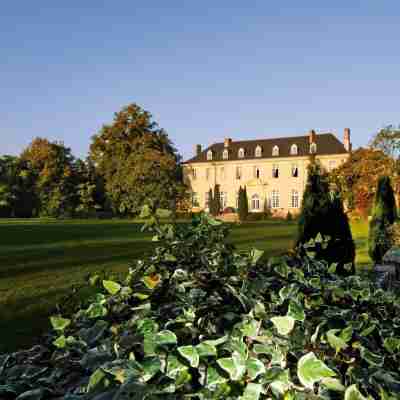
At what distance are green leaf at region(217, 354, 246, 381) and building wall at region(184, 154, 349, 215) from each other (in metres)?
46.3

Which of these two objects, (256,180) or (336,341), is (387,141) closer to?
(336,341)

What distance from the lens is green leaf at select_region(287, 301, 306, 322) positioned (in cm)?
124

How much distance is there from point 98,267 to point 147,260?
823cm

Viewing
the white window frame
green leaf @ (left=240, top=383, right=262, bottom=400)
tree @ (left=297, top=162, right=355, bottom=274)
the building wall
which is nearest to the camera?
green leaf @ (left=240, top=383, right=262, bottom=400)

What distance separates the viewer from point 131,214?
38.2 meters

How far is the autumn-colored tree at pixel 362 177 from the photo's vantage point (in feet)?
54.6

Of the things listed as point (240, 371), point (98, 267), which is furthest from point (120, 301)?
point (98, 267)

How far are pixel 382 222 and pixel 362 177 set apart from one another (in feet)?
19.1

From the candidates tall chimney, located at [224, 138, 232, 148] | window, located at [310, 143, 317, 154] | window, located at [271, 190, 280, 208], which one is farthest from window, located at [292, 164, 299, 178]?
tall chimney, located at [224, 138, 232, 148]

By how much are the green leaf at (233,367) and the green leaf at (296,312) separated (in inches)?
12.4

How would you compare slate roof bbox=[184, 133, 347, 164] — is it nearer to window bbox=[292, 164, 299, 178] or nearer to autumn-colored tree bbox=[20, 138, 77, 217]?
window bbox=[292, 164, 299, 178]

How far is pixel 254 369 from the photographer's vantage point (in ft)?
3.24

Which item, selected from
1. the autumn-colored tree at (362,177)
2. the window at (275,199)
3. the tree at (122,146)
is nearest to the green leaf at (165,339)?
the autumn-colored tree at (362,177)

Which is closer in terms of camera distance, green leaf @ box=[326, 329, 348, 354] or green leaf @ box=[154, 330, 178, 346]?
green leaf @ box=[154, 330, 178, 346]
